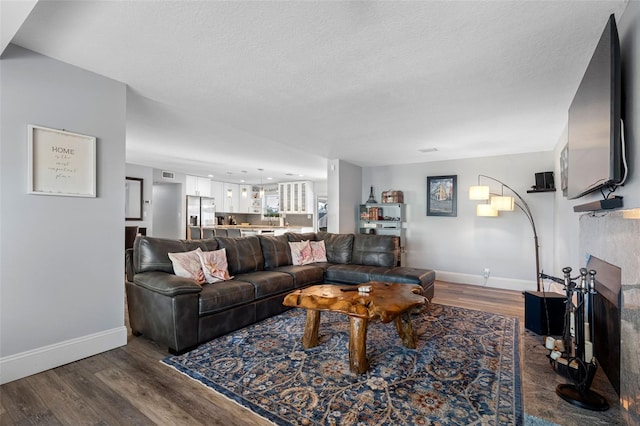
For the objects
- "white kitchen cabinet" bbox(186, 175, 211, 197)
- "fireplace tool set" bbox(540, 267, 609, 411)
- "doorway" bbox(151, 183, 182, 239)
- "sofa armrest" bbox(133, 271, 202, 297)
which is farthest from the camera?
"white kitchen cabinet" bbox(186, 175, 211, 197)

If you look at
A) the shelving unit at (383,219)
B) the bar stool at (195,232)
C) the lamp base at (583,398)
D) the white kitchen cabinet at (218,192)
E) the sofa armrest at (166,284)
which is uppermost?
the white kitchen cabinet at (218,192)

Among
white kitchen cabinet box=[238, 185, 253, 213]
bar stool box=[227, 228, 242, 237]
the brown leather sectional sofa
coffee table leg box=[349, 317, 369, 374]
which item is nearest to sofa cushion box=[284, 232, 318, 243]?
the brown leather sectional sofa

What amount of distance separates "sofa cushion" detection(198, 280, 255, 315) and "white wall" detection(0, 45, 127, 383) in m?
0.74

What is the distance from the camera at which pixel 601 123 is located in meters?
1.59

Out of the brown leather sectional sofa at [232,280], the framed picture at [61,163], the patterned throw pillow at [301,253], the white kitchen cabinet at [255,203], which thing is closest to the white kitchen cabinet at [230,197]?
the white kitchen cabinet at [255,203]

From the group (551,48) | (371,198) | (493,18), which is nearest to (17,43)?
(493,18)

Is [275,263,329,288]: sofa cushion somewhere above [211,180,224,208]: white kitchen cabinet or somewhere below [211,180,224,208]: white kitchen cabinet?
below

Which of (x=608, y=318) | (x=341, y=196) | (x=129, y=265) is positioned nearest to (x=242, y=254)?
(x=129, y=265)

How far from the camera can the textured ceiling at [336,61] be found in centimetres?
175

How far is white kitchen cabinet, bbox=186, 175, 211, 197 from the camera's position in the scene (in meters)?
8.26

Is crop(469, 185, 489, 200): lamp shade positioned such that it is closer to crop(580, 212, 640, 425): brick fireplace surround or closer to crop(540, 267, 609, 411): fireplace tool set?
crop(540, 267, 609, 411): fireplace tool set

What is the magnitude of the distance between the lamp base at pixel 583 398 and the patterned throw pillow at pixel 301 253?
342cm

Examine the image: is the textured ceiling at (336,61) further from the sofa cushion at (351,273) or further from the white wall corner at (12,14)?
the sofa cushion at (351,273)

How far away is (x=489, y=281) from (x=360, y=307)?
13.4ft
